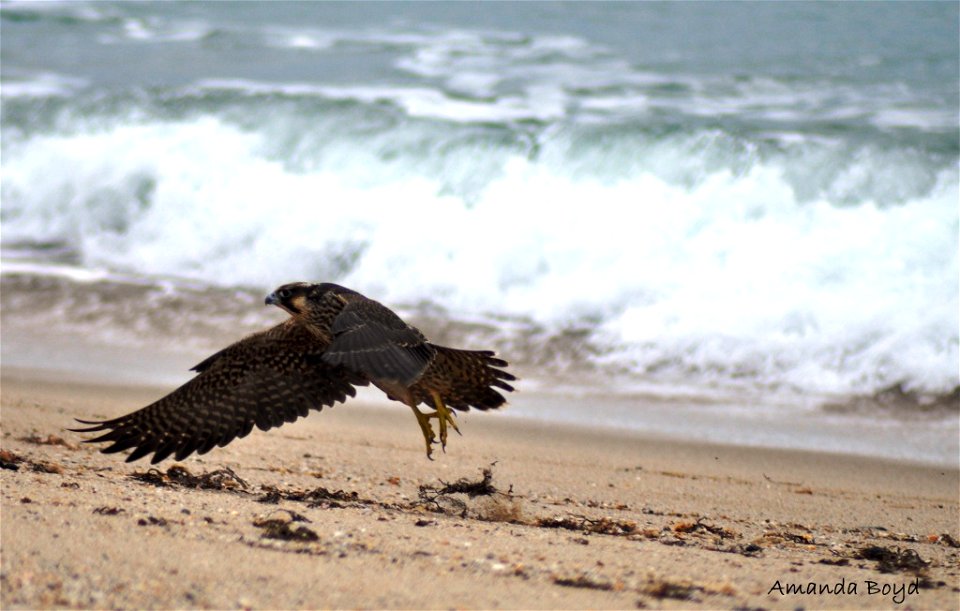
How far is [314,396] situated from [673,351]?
304 cm

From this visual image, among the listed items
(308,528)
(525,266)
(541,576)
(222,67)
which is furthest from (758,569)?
(222,67)

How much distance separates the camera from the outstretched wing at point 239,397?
4.33m

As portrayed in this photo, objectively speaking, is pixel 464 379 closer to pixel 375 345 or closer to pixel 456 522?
pixel 375 345

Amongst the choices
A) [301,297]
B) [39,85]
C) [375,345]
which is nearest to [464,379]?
[375,345]

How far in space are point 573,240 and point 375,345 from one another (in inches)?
173

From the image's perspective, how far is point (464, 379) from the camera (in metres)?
4.65

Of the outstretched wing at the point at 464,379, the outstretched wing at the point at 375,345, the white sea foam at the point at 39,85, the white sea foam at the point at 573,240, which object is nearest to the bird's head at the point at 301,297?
the outstretched wing at the point at 375,345

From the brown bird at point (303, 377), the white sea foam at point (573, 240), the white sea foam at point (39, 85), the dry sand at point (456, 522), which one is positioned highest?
the white sea foam at point (39, 85)

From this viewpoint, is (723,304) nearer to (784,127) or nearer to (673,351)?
(673,351)

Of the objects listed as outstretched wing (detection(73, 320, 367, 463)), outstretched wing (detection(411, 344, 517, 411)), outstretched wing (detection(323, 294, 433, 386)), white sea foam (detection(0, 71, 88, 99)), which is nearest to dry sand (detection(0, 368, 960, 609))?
outstretched wing (detection(73, 320, 367, 463))

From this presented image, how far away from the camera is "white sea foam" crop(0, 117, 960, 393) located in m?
6.93

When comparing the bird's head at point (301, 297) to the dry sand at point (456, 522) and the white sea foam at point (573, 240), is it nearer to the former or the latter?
the dry sand at point (456, 522)

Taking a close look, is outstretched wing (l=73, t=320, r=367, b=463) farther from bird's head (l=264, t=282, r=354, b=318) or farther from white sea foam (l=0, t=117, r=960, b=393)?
white sea foam (l=0, t=117, r=960, b=393)

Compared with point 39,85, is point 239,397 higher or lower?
lower
